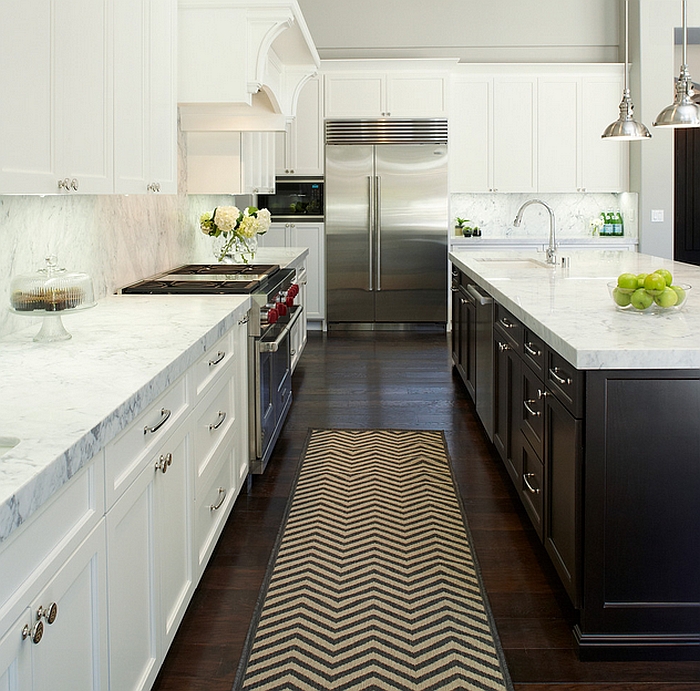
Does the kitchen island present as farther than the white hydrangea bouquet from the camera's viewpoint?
No

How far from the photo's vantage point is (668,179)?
26.2 feet

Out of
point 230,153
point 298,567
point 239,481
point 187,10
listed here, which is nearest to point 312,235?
point 230,153

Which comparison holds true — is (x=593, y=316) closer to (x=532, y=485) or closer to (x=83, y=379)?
(x=532, y=485)

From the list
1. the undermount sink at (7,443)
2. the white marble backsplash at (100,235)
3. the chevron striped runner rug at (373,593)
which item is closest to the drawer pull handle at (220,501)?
the chevron striped runner rug at (373,593)

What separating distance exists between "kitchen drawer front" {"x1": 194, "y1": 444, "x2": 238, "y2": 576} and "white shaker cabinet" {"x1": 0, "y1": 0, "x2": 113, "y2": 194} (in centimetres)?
101

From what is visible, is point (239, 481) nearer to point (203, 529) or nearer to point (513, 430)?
point (203, 529)

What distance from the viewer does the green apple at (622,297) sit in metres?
2.98

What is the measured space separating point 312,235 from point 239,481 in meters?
5.16

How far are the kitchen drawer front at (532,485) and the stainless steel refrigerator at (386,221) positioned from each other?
17.1 feet

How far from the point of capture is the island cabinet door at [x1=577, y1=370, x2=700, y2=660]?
2.27 m

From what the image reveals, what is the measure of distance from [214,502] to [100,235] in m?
1.31

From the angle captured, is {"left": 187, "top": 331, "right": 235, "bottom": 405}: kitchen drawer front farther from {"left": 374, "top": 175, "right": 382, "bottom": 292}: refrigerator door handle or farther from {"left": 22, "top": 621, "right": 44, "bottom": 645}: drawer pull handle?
{"left": 374, "top": 175, "right": 382, "bottom": 292}: refrigerator door handle

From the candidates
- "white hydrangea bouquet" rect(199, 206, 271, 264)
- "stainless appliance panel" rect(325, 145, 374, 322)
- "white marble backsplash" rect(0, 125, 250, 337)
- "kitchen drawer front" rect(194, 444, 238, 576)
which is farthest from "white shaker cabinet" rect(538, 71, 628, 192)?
"kitchen drawer front" rect(194, 444, 238, 576)

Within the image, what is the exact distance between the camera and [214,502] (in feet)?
9.61
